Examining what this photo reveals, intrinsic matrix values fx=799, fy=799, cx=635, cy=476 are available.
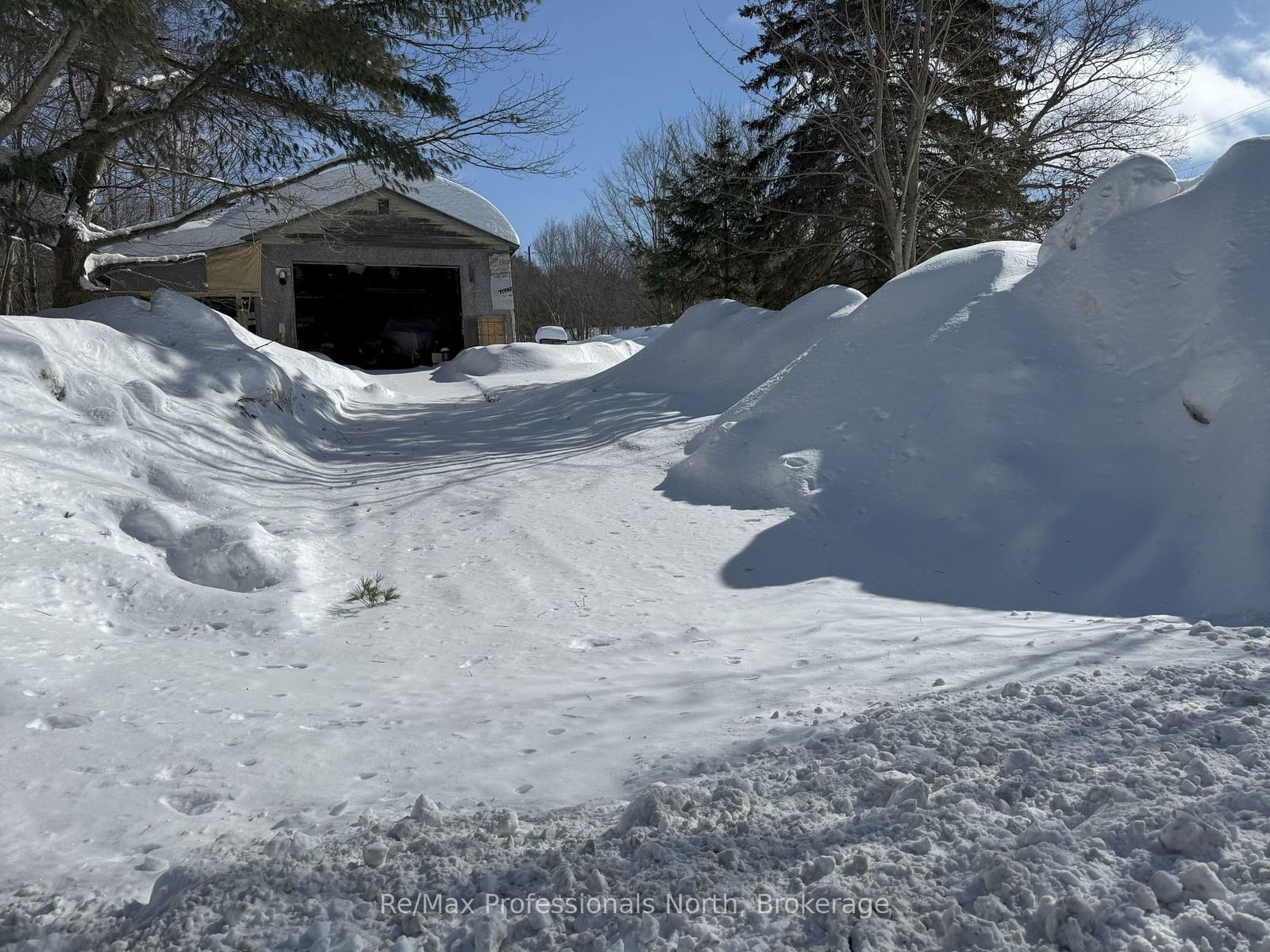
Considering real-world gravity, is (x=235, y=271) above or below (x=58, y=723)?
above

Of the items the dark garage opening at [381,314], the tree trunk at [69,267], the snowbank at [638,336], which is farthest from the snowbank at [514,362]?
the tree trunk at [69,267]

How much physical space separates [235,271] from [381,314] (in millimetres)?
7204

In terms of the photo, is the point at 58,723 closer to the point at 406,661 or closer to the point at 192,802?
the point at 192,802

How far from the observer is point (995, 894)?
5.46 ft

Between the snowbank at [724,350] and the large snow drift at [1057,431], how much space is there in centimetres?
296

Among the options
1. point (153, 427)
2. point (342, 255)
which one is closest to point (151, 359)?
point (153, 427)

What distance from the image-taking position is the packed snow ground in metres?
1.75

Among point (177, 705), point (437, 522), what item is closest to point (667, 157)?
point (437, 522)

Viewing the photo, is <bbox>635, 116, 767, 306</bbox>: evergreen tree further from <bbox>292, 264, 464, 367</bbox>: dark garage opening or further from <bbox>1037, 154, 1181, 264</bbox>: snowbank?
<bbox>1037, 154, 1181, 264</bbox>: snowbank

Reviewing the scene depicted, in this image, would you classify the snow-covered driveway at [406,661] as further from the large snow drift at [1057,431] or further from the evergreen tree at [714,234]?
the evergreen tree at [714,234]

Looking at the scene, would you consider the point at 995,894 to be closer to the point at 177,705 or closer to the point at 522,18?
the point at 177,705

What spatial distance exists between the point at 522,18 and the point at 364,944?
883 centimetres

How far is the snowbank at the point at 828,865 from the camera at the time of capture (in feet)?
5.35

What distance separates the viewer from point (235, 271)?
19312mm
